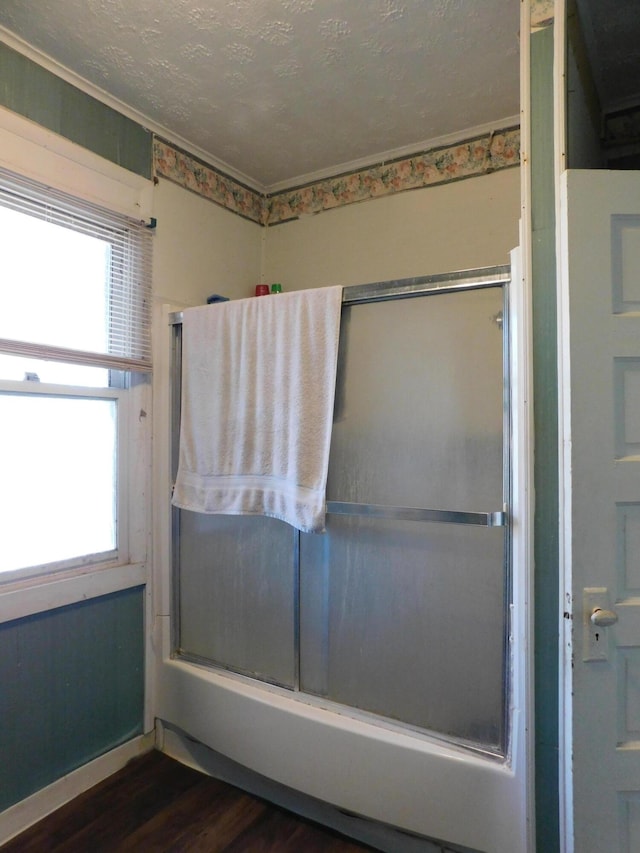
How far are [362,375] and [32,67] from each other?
1403mm

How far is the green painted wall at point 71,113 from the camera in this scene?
1455mm

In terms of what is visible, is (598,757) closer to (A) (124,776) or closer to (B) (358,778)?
(B) (358,778)

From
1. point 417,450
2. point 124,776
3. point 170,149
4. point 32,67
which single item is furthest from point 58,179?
point 124,776

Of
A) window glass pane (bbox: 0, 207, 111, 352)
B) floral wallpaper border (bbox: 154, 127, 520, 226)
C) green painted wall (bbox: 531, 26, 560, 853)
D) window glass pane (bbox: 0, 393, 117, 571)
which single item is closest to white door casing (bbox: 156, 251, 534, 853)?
green painted wall (bbox: 531, 26, 560, 853)

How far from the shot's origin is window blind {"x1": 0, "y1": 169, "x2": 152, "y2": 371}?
1540 millimetres

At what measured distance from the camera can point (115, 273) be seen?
1.77m

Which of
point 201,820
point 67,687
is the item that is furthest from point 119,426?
point 201,820

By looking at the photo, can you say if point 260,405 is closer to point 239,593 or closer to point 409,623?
point 239,593

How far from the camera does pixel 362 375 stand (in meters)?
1.49

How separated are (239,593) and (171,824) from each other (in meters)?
0.71

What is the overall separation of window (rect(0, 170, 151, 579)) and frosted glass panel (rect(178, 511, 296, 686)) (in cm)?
27

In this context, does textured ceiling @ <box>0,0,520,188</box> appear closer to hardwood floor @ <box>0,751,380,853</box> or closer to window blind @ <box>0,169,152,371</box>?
window blind @ <box>0,169,152,371</box>

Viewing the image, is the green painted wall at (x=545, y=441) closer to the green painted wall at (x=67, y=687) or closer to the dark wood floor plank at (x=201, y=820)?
the dark wood floor plank at (x=201, y=820)

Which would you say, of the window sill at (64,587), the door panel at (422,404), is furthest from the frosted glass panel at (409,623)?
the window sill at (64,587)
